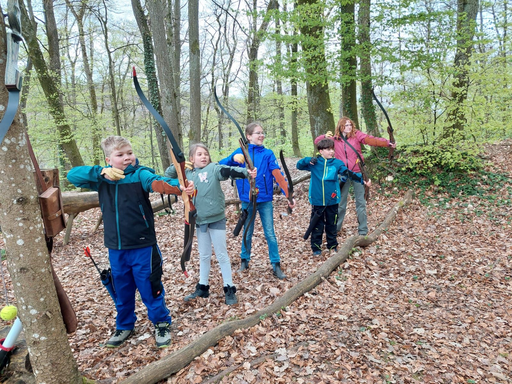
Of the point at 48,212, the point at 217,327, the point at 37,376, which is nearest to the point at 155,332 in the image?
the point at 217,327

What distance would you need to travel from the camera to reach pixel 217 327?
284 cm

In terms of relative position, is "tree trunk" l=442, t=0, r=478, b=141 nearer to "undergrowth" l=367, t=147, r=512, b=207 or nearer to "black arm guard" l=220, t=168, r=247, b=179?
"undergrowth" l=367, t=147, r=512, b=207

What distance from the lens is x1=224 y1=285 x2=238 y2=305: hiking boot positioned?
350 centimetres

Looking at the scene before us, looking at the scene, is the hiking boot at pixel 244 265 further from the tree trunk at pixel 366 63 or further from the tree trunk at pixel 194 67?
the tree trunk at pixel 366 63

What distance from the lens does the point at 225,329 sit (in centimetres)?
285

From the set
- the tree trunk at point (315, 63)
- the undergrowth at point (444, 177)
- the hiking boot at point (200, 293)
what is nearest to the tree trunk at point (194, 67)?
the tree trunk at point (315, 63)

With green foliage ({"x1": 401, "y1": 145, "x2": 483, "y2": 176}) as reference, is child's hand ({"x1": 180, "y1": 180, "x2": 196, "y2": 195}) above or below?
above

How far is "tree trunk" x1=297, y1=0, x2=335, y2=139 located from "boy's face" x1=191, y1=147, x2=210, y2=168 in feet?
15.1

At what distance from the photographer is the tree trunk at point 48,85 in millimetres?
9258

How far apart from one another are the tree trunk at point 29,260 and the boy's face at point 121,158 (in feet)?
2.87

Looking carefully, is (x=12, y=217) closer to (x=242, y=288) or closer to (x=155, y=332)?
(x=155, y=332)

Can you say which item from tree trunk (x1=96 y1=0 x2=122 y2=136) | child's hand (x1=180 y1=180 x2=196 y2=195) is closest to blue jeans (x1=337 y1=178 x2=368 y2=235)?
child's hand (x1=180 y1=180 x2=196 y2=195)

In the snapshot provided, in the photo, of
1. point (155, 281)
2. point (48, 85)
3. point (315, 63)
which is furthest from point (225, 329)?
point (48, 85)

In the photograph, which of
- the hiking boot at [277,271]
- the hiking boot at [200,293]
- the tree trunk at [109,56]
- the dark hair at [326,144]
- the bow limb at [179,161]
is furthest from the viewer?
the tree trunk at [109,56]
